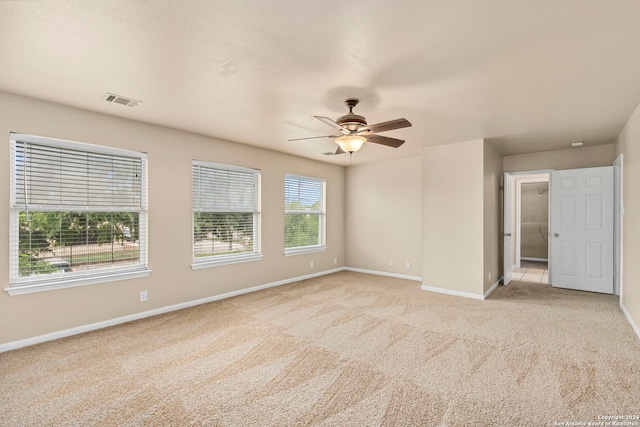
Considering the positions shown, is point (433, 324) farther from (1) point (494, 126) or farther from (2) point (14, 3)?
(2) point (14, 3)

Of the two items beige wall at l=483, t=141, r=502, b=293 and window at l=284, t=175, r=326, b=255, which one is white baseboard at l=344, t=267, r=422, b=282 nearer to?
window at l=284, t=175, r=326, b=255

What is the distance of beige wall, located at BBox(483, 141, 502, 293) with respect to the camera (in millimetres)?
4906

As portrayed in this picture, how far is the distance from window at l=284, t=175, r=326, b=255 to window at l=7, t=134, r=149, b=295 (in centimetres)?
265

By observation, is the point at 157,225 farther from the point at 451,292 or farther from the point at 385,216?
the point at 451,292

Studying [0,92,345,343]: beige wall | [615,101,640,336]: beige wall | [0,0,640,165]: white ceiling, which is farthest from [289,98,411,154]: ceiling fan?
[615,101,640,336]: beige wall

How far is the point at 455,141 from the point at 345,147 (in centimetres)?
254

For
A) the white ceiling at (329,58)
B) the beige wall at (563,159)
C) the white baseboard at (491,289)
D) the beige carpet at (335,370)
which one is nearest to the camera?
the white ceiling at (329,58)

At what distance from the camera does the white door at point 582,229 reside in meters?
5.06

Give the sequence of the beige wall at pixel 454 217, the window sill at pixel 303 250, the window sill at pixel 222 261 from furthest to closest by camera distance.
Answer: the window sill at pixel 303 250 < the beige wall at pixel 454 217 < the window sill at pixel 222 261

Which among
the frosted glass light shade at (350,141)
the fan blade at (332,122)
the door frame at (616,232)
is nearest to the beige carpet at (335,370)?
the door frame at (616,232)

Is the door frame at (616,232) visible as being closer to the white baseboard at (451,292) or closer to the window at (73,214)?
the white baseboard at (451,292)

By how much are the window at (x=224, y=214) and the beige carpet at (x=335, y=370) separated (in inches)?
37.0

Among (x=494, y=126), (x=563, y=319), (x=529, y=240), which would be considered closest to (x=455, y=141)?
(x=494, y=126)

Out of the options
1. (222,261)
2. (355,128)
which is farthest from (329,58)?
(222,261)
